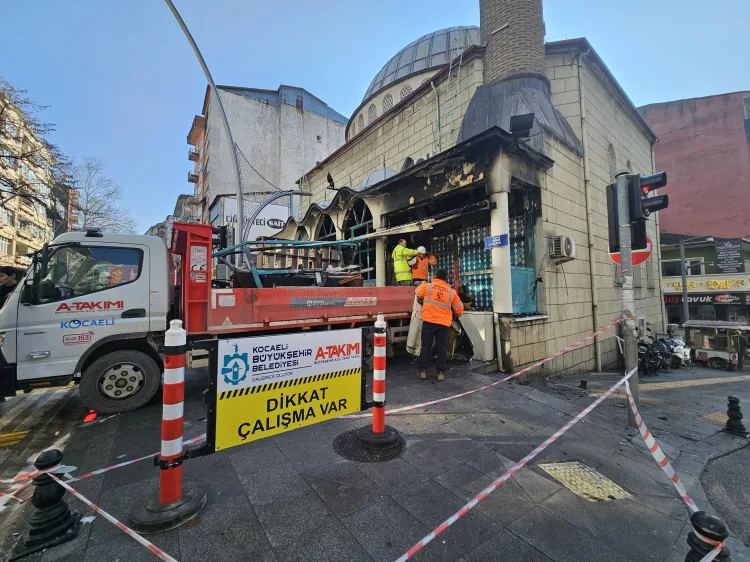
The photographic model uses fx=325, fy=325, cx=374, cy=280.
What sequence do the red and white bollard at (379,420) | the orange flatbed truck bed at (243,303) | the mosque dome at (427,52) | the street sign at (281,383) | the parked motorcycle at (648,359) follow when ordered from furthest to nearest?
1. the mosque dome at (427,52)
2. the parked motorcycle at (648,359)
3. the orange flatbed truck bed at (243,303)
4. the red and white bollard at (379,420)
5. the street sign at (281,383)

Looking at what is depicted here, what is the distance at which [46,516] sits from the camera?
2.09 m

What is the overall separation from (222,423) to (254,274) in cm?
355

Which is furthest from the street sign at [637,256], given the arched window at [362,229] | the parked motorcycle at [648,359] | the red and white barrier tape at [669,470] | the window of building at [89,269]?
the parked motorcycle at [648,359]

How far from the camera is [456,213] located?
798 centimetres

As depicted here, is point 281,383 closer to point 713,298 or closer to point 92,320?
point 92,320

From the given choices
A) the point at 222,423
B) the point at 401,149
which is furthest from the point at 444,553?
the point at 401,149

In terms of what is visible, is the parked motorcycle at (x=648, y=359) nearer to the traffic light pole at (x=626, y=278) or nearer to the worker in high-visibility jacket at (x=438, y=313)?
the traffic light pole at (x=626, y=278)

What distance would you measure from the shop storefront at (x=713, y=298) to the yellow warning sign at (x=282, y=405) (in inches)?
1333

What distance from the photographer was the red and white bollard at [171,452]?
2.25m

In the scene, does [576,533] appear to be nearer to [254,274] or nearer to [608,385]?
[254,274]

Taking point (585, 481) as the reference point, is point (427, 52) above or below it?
above

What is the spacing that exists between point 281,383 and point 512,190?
7.83 m

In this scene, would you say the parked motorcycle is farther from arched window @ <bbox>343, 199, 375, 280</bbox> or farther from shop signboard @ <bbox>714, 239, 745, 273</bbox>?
shop signboard @ <bbox>714, 239, 745, 273</bbox>

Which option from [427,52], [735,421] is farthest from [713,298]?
[735,421]
